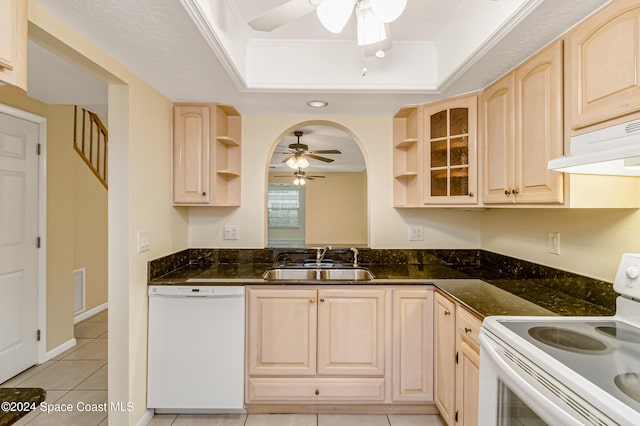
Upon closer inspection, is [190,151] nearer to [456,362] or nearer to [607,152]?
[456,362]

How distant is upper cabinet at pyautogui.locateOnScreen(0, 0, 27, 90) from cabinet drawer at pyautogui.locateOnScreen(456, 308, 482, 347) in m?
2.00

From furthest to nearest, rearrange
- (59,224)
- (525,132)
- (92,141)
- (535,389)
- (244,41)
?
1. (92,141)
2. (59,224)
3. (244,41)
4. (525,132)
5. (535,389)

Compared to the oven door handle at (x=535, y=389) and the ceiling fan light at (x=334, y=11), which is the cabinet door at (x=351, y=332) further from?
the ceiling fan light at (x=334, y=11)

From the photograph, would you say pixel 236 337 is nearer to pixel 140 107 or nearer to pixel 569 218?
pixel 140 107

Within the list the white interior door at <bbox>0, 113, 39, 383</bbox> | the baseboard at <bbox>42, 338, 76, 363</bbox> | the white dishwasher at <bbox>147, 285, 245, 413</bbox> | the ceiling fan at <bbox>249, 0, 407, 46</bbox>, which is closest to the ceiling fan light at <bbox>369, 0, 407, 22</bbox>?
the ceiling fan at <bbox>249, 0, 407, 46</bbox>

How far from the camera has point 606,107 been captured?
1.22 m

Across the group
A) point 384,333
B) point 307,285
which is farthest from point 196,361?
point 384,333

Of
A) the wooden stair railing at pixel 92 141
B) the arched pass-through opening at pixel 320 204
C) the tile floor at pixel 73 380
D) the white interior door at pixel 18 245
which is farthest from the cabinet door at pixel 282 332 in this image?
the arched pass-through opening at pixel 320 204

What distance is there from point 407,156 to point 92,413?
2.92 meters

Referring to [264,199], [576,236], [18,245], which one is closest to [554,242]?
[576,236]

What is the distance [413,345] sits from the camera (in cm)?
211

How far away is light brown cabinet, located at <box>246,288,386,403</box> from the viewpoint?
83.4 inches

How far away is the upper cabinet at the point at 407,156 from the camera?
246 centimetres

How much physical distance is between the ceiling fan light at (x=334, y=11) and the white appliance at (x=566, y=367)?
4.43 feet
